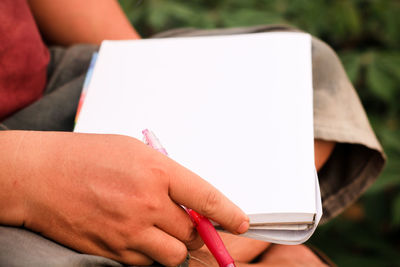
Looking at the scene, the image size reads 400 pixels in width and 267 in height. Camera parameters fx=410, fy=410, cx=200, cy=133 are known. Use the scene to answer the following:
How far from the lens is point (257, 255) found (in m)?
0.58

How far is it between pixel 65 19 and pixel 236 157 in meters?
0.49

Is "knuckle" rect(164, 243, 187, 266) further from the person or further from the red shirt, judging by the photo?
the red shirt

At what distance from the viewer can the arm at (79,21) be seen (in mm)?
738

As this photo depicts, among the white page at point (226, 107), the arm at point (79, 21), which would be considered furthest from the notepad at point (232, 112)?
the arm at point (79, 21)

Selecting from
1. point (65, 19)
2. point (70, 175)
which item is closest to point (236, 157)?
point (70, 175)

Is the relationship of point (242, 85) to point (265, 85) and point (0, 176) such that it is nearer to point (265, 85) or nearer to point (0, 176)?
point (265, 85)

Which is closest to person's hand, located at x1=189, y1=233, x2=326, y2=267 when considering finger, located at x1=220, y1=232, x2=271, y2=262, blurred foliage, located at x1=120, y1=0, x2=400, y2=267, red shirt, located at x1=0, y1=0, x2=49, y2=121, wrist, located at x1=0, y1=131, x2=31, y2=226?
finger, located at x1=220, y1=232, x2=271, y2=262

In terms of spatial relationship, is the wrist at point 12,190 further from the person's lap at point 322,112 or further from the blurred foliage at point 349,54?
the blurred foliage at point 349,54

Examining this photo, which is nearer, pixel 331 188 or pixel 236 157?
pixel 236 157

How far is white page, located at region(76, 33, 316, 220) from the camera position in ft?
1.38

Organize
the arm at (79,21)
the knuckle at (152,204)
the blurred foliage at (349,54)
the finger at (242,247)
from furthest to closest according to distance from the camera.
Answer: the blurred foliage at (349,54) → the arm at (79,21) → the finger at (242,247) → the knuckle at (152,204)

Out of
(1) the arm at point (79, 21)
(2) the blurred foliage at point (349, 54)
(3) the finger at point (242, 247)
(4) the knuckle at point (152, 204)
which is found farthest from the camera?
(2) the blurred foliage at point (349, 54)

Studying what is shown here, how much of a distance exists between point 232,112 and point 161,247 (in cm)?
18

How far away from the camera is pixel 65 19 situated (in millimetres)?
752
